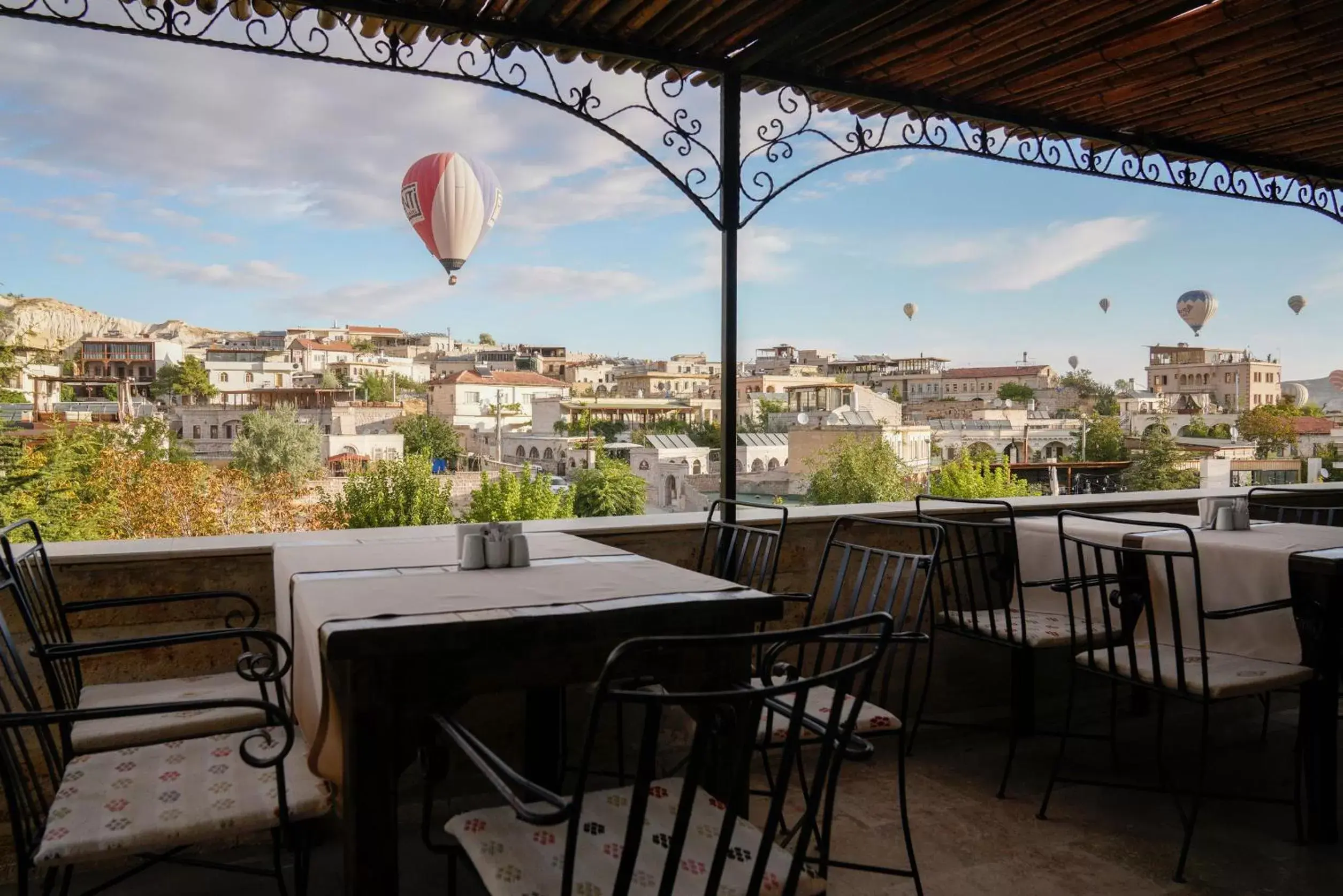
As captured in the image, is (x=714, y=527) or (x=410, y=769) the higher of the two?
(x=714, y=527)

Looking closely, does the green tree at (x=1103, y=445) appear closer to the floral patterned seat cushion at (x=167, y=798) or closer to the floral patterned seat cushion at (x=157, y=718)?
the floral patterned seat cushion at (x=157, y=718)

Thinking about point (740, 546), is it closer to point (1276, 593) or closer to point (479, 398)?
point (1276, 593)

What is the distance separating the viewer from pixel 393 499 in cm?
2627

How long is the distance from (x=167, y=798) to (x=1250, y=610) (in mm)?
2600

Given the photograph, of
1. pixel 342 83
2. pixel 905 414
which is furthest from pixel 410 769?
pixel 342 83

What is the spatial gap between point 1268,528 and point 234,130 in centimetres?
5546

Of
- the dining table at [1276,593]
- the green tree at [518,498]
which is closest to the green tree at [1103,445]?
the green tree at [518,498]

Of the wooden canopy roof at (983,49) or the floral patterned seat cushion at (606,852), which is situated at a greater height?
the wooden canopy roof at (983,49)

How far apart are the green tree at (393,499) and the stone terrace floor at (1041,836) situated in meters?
23.3

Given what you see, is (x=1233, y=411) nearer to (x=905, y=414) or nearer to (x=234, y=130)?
(x=905, y=414)

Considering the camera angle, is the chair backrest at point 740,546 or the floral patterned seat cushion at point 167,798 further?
the chair backrest at point 740,546

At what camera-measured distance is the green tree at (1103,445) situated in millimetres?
32312

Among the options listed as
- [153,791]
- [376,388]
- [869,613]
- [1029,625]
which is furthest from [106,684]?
[376,388]

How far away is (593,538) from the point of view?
117 inches
